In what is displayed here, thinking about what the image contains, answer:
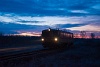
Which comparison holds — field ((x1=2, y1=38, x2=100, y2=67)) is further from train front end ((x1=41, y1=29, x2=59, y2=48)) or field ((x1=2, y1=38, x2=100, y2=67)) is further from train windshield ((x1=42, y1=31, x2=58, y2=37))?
train windshield ((x1=42, y1=31, x2=58, y2=37))

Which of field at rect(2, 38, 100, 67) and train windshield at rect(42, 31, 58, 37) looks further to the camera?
train windshield at rect(42, 31, 58, 37)

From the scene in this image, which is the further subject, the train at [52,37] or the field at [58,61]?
the train at [52,37]

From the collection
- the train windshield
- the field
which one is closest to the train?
the train windshield

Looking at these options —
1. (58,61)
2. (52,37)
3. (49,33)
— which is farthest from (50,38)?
(58,61)

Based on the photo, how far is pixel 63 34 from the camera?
44281 mm

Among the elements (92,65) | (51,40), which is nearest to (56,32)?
(51,40)

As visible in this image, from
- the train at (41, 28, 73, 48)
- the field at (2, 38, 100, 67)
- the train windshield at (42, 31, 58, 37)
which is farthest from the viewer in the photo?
the train windshield at (42, 31, 58, 37)

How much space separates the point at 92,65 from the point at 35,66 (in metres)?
4.55

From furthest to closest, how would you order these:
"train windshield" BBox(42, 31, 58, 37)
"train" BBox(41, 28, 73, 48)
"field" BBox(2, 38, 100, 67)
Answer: "train windshield" BBox(42, 31, 58, 37), "train" BBox(41, 28, 73, 48), "field" BBox(2, 38, 100, 67)

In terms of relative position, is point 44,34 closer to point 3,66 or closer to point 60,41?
point 60,41

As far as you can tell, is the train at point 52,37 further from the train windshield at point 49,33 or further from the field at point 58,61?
the field at point 58,61

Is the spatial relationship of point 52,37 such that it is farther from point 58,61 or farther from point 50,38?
point 58,61

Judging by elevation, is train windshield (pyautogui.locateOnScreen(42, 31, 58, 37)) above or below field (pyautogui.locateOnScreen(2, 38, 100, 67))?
above

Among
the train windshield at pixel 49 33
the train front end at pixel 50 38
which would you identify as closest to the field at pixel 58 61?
the train front end at pixel 50 38
